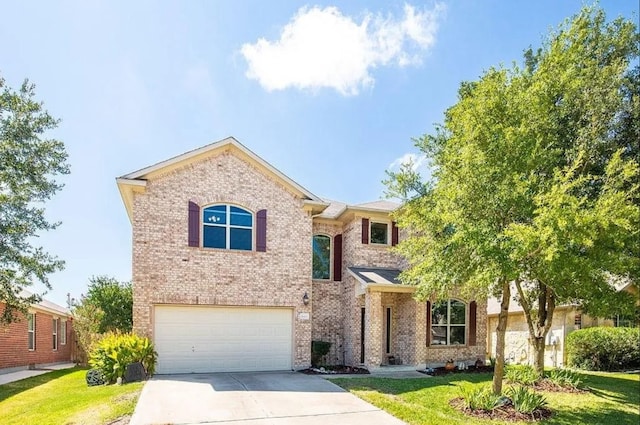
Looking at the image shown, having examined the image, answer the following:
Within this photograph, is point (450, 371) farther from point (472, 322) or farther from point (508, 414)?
point (508, 414)

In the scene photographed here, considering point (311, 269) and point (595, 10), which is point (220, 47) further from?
point (595, 10)

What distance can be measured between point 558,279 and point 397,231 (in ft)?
26.7

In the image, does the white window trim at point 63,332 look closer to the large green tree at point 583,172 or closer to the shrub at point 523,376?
the shrub at point 523,376

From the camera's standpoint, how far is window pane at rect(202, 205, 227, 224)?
14289mm

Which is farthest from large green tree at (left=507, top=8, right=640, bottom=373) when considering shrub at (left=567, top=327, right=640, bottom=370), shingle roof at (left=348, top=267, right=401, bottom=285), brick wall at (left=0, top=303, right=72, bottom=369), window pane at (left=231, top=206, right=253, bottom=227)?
brick wall at (left=0, top=303, right=72, bottom=369)

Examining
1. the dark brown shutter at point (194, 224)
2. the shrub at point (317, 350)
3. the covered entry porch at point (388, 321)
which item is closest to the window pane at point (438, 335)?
the covered entry porch at point (388, 321)

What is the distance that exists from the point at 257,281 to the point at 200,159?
4599 mm

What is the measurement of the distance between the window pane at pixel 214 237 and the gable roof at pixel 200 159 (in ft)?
7.72

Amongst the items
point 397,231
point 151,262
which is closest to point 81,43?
point 151,262

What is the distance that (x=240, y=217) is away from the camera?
14688mm

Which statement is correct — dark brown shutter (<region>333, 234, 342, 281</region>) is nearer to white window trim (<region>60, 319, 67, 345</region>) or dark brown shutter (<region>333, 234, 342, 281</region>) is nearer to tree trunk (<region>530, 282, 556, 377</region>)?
tree trunk (<region>530, 282, 556, 377</region>)

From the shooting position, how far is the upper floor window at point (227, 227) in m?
14.3

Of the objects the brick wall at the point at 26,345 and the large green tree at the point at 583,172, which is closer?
the large green tree at the point at 583,172

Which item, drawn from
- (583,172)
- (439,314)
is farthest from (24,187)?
(583,172)
